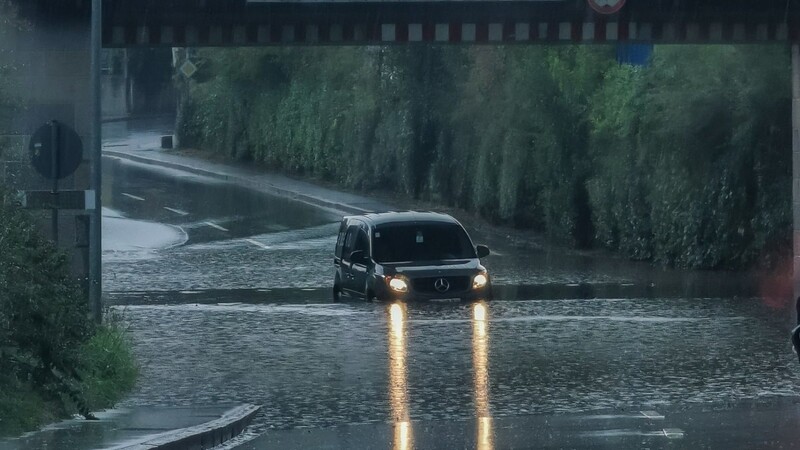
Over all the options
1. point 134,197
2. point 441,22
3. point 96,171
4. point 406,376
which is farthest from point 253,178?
point 406,376

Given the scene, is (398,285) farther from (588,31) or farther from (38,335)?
(38,335)

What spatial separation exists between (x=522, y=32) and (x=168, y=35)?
570 centimetres

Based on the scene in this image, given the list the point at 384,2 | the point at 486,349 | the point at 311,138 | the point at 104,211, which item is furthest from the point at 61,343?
the point at 311,138

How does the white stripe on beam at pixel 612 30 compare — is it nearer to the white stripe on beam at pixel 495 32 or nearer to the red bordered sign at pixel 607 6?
the red bordered sign at pixel 607 6

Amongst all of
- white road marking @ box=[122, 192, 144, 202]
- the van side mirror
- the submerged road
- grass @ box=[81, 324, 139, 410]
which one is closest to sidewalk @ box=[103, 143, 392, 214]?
white road marking @ box=[122, 192, 144, 202]

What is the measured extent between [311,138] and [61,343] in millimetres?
37448

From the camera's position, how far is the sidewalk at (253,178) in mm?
43438

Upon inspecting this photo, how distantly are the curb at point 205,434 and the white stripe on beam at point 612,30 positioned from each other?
46.6 ft

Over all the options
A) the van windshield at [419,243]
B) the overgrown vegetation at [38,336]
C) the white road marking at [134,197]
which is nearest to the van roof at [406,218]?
the van windshield at [419,243]

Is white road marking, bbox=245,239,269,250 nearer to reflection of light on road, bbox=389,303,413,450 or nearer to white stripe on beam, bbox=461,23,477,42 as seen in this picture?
white stripe on beam, bbox=461,23,477,42

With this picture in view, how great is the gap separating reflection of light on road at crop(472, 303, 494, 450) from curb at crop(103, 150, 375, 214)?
20.2m

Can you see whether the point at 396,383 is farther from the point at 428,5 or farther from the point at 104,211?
the point at 104,211

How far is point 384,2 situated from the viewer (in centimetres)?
2511

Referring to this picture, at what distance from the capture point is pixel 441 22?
2553cm
